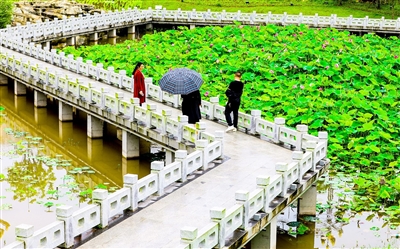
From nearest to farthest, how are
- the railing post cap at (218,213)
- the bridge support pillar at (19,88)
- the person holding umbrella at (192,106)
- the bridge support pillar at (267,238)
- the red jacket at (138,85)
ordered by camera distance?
the railing post cap at (218,213) → the bridge support pillar at (267,238) → the person holding umbrella at (192,106) → the red jacket at (138,85) → the bridge support pillar at (19,88)

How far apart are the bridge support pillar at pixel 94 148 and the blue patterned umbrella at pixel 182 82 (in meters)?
4.38


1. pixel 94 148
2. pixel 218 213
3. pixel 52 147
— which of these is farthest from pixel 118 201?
pixel 52 147

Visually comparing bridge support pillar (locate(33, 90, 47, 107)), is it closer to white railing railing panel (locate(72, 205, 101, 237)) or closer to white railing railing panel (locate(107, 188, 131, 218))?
white railing railing panel (locate(107, 188, 131, 218))

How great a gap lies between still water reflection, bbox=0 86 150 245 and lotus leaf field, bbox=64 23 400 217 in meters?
4.80

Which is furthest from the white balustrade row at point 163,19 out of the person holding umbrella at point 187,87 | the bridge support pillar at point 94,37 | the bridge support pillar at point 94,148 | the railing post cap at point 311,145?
the railing post cap at point 311,145

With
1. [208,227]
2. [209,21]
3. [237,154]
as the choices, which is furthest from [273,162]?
[209,21]

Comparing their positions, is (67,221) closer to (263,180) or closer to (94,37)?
(263,180)

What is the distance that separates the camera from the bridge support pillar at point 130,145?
20609 millimetres

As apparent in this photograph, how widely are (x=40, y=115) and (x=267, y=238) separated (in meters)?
14.2

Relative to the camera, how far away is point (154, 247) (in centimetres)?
1147

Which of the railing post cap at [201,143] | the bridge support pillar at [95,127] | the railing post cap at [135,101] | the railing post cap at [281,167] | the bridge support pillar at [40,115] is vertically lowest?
the bridge support pillar at [40,115]

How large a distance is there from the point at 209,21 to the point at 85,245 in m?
35.5

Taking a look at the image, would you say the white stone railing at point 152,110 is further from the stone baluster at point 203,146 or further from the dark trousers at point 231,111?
the stone baluster at point 203,146

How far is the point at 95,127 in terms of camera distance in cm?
2267
